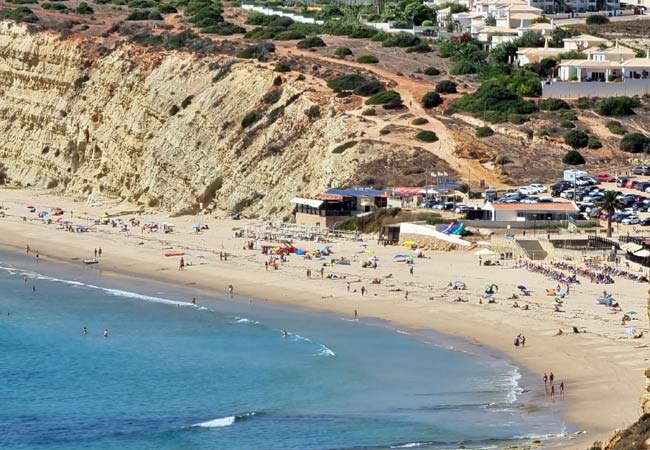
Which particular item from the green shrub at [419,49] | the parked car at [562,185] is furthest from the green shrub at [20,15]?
the parked car at [562,185]

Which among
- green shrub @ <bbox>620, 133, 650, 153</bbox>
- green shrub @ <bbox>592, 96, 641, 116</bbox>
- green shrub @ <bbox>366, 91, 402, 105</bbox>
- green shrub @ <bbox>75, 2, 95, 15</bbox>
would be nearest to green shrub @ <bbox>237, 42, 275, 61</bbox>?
green shrub @ <bbox>366, 91, 402, 105</bbox>

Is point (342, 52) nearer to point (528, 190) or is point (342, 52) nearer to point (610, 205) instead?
point (528, 190)

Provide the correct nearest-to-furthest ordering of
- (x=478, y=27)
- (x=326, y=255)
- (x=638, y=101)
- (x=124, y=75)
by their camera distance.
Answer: (x=326, y=255)
(x=638, y=101)
(x=124, y=75)
(x=478, y=27)

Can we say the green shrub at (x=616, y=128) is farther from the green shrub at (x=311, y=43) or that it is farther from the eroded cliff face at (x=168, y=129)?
the green shrub at (x=311, y=43)

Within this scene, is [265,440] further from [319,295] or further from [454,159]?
[454,159]

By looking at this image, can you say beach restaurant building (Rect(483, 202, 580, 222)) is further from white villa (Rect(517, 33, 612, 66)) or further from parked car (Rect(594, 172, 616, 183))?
white villa (Rect(517, 33, 612, 66))

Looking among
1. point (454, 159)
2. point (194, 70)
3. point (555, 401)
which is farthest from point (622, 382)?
point (194, 70)
